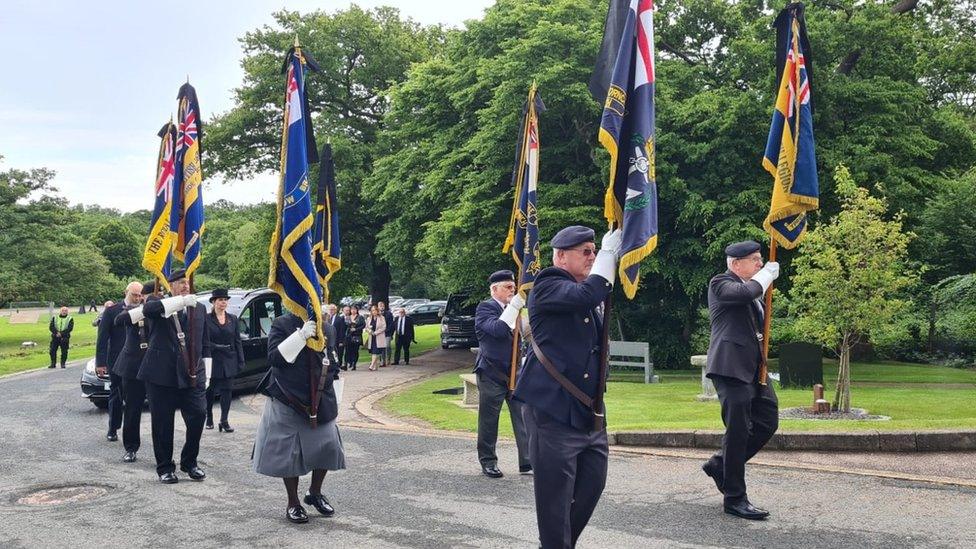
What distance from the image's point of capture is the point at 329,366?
689 centimetres

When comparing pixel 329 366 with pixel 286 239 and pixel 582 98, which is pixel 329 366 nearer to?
pixel 286 239

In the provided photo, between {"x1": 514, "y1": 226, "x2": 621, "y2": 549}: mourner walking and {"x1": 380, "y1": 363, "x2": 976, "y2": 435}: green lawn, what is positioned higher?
{"x1": 514, "y1": 226, "x2": 621, "y2": 549}: mourner walking

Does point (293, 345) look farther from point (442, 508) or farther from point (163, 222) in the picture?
point (163, 222)

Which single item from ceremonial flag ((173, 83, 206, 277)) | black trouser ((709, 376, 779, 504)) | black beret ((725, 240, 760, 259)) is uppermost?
ceremonial flag ((173, 83, 206, 277))

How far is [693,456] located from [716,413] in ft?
11.5

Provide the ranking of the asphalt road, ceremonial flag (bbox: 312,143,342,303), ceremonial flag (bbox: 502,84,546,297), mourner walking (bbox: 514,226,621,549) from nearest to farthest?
mourner walking (bbox: 514,226,621,549)
the asphalt road
ceremonial flag (bbox: 502,84,546,297)
ceremonial flag (bbox: 312,143,342,303)

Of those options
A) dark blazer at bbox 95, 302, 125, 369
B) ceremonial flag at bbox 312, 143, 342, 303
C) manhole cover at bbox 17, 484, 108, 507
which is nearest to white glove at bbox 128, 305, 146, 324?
manhole cover at bbox 17, 484, 108, 507

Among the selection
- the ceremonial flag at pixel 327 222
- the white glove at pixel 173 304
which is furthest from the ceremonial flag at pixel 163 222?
the ceremonial flag at pixel 327 222

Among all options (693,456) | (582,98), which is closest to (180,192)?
(693,456)

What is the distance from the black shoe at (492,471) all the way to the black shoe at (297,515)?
7.21 ft

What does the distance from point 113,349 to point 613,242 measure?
918 cm

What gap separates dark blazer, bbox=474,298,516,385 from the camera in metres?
8.60

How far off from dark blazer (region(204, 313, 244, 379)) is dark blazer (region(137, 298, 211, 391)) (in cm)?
342

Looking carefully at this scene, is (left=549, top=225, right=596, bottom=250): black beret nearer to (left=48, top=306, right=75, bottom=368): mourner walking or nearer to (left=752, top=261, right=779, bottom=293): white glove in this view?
(left=752, top=261, right=779, bottom=293): white glove
